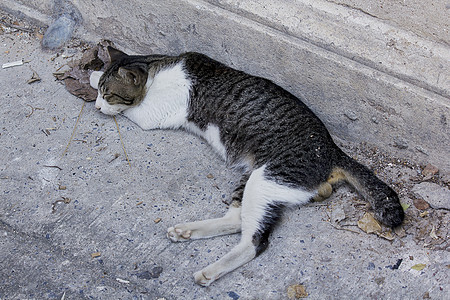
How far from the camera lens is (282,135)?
2979 millimetres

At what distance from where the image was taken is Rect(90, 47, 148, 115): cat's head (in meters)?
3.42

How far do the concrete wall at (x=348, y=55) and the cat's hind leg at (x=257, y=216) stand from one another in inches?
28.5

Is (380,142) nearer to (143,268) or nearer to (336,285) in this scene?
(336,285)

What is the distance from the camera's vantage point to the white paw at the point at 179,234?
2736 millimetres

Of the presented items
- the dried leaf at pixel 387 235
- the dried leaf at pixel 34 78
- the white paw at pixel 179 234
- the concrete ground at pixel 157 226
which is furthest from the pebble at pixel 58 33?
the dried leaf at pixel 387 235

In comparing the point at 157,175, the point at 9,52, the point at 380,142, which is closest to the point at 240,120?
the point at 157,175

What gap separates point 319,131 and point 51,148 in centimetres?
174

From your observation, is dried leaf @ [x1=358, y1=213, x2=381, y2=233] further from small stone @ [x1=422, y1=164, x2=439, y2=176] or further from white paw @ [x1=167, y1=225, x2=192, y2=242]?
white paw @ [x1=167, y1=225, x2=192, y2=242]

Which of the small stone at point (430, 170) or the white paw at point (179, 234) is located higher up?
the small stone at point (430, 170)

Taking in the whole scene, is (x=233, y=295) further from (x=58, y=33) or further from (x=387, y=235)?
(x=58, y=33)

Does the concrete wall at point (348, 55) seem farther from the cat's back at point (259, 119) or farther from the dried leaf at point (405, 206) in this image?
the dried leaf at point (405, 206)

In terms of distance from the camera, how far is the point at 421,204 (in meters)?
2.88

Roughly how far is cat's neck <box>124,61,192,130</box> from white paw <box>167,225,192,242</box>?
3.08 ft

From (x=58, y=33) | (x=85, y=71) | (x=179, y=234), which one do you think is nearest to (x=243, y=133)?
(x=179, y=234)
